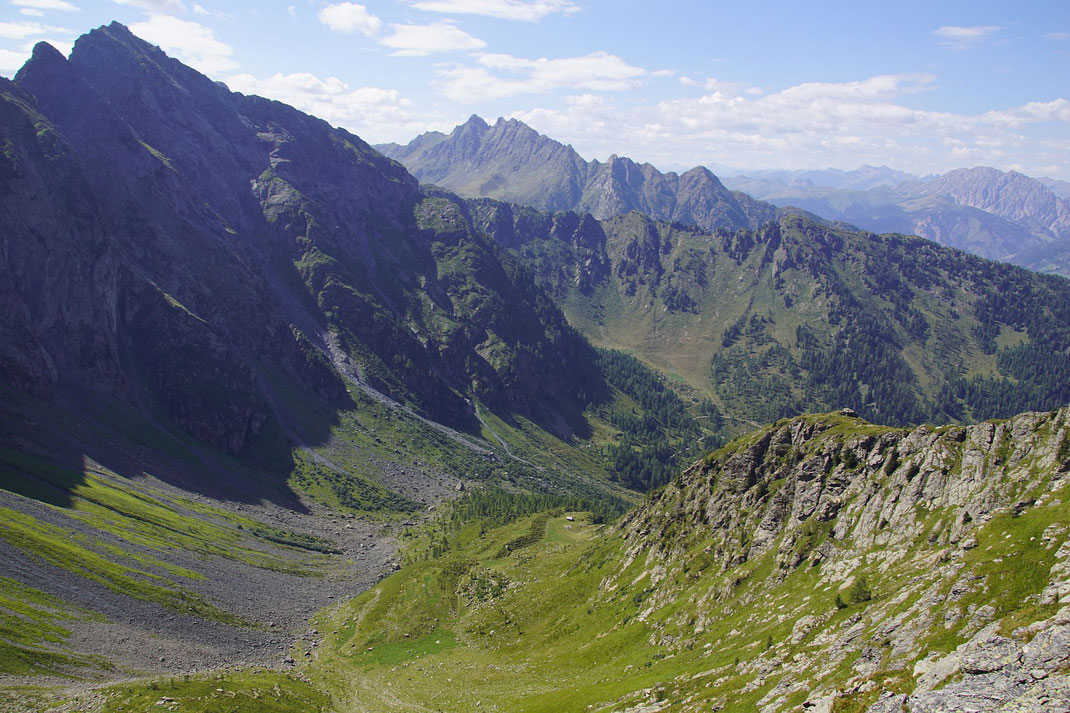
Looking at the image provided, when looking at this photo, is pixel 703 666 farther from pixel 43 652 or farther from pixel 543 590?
pixel 43 652

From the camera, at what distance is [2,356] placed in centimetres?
18875

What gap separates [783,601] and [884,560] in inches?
487

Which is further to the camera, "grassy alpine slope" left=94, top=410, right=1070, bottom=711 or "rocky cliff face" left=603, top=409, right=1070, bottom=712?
"grassy alpine slope" left=94, top=410, right=1070, bottom=711

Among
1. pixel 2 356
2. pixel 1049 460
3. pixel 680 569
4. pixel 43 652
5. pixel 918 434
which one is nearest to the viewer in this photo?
pixel 1049 460

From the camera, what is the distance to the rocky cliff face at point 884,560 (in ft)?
132

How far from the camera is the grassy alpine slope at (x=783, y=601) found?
47844mm

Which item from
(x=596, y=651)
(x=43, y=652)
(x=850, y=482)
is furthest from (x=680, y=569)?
(x=43, y=652)

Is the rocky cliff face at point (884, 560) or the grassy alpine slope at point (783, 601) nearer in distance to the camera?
the rocky cliff face at point (884, 560)

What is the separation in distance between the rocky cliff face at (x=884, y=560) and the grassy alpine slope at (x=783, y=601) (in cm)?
24

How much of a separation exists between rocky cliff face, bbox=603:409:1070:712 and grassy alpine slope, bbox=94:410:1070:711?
0.80 feet

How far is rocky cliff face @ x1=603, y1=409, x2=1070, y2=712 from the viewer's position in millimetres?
40312

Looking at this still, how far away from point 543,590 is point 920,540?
81318 mm

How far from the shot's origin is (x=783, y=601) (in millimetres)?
78438

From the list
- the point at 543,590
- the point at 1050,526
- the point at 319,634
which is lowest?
the point at 319,634
